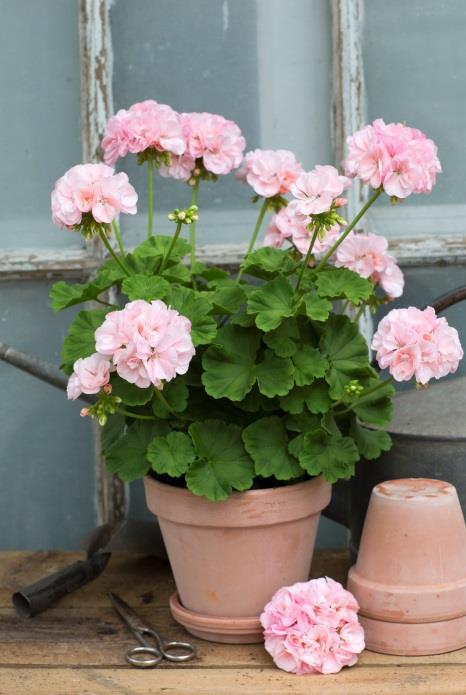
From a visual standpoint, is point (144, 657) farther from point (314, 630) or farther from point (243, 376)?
point (243, 376)

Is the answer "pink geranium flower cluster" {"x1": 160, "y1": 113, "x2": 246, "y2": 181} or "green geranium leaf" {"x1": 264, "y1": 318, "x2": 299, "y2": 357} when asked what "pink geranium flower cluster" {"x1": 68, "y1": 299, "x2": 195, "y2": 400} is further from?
"pink geranium flower cluster" {"x1": 160, "y1": 113, "x2": 246, "y2": 181}

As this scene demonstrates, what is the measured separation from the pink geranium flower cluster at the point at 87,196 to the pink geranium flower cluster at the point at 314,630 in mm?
526

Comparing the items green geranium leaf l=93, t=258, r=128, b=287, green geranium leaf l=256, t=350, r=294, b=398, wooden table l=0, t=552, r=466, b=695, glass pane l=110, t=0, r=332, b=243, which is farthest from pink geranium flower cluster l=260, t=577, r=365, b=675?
glass pane l=110, t=0, r=332, b=243

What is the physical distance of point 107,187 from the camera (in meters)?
1.26

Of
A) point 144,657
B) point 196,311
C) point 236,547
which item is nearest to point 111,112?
point 196,311

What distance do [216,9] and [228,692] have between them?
3.73 ft

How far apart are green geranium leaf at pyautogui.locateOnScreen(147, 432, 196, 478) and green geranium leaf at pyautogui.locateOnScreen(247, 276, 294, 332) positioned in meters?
0.18

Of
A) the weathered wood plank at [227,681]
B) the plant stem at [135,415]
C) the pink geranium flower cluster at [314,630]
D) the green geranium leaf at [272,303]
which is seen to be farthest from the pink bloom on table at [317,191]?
the weathered wood plank at [227,681]

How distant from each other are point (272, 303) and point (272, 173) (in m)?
0.23

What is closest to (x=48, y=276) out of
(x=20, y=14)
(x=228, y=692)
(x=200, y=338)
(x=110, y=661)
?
(x=20, y=14)

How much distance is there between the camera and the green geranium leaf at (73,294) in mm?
1323

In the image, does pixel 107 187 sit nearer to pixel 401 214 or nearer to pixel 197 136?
pixel 197 136

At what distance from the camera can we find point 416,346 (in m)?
1.22

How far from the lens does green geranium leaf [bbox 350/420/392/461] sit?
1407mm
